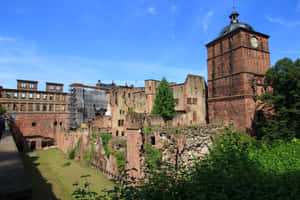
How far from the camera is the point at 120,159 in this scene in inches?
722

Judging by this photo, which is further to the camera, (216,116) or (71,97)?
(71,97)

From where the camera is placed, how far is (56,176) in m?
20.1

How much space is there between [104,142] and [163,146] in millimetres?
9870

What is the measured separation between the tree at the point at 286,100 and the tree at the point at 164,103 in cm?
1323

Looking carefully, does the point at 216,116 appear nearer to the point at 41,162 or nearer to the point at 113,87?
the point at 113,87

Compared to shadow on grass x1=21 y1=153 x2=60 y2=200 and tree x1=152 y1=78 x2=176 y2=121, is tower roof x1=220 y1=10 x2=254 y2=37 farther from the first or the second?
shadow on grass x1=21 y1=153 x2=60 y2=200

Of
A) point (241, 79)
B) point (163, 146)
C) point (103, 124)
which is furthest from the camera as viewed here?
point (103, 124)

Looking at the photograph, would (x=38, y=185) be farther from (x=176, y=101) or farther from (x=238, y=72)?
(x=238, y=72)

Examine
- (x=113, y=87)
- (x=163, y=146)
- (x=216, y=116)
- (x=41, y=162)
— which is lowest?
(x=41, y=162)

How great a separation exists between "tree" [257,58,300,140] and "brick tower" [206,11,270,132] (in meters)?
2.78

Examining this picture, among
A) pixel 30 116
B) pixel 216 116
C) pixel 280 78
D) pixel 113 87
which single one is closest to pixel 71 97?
pixel 30 116

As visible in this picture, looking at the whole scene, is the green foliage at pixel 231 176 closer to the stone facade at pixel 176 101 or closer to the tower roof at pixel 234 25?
the stone facade at pixel 176 101

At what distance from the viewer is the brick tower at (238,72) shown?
19.4 meters

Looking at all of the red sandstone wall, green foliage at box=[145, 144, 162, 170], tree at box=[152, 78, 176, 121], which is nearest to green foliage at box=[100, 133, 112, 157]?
green foliage at box=[145, 144, 162, 170]
